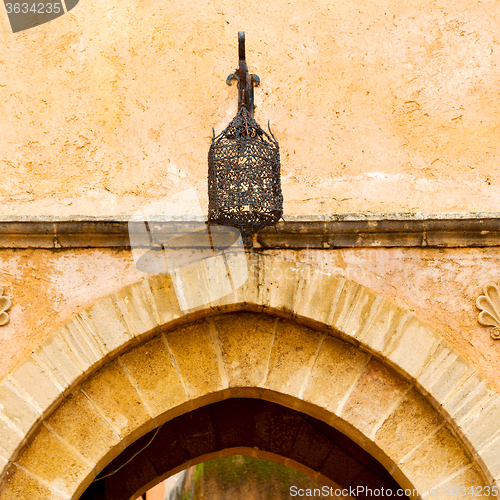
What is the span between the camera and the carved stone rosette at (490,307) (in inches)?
121

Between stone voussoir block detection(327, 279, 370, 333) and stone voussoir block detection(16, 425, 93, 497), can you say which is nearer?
stone voussoir block detection(16, 425, 93, 497)

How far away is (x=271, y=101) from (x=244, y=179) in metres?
0.80

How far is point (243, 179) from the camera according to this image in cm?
Result: 285

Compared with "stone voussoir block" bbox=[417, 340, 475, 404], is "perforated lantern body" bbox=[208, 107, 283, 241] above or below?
above

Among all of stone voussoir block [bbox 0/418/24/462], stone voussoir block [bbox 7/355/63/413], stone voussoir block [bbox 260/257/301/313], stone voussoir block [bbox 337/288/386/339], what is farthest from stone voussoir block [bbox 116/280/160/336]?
stone voussoir block [bbox 337/288/386/339]

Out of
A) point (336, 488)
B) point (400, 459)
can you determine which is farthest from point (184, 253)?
point (336, 488)

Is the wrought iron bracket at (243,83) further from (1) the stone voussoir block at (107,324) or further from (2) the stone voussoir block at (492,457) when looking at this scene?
(2) the stone voussoir block at (492,457)

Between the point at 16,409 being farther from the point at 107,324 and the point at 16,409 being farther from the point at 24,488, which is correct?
the point at 107,324

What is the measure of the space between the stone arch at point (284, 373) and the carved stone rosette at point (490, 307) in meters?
0.21

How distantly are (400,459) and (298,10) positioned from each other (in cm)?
235

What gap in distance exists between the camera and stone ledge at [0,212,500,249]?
10.3 ft

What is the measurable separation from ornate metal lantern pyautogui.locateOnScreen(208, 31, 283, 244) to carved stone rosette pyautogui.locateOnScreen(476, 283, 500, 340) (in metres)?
1.04

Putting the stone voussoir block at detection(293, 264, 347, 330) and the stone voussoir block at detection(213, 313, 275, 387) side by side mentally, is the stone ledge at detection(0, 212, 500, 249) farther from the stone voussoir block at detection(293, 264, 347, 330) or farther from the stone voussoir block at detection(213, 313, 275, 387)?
the stone voussoir block at detection(213, 313, 275, 387)

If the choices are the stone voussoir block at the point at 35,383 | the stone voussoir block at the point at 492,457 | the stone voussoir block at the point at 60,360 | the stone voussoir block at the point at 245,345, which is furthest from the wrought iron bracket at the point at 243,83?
the stone voussoir block at the point at 492,457
